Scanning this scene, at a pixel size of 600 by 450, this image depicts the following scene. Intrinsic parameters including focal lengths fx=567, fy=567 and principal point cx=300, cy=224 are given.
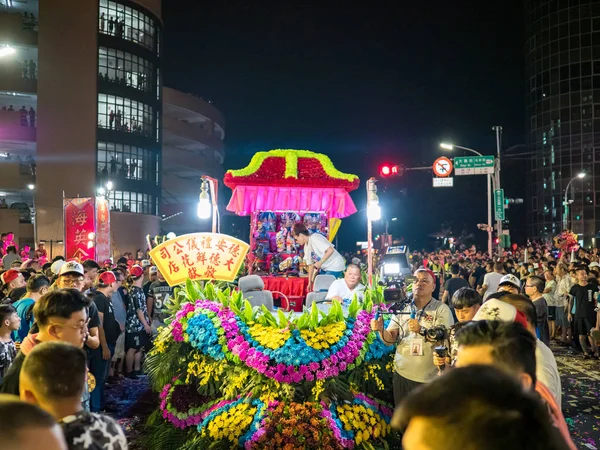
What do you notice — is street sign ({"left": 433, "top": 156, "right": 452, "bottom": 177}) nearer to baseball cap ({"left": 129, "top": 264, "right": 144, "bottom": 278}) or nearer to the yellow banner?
the yellow banner

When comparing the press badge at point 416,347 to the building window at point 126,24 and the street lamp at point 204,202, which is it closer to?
the street lamp at point 204,202

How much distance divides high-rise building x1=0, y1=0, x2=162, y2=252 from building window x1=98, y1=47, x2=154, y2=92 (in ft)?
0.25

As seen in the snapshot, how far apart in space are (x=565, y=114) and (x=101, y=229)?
4390 cm

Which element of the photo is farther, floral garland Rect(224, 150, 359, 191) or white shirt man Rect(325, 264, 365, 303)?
floral garland Rect(224, 150, 359, 191)

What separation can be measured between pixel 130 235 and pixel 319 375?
123 ft

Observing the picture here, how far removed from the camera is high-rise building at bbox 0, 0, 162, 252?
37.3m

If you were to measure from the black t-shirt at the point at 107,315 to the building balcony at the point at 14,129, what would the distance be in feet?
104

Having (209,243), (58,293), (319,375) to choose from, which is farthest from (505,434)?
(209,243)

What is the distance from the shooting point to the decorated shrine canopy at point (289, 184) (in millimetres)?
13766

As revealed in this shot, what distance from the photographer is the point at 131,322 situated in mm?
10297

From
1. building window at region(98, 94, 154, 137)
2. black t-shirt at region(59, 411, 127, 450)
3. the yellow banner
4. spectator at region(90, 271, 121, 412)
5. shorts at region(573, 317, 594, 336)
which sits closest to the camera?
black t-shirt at region(59, 411, 127, 450)

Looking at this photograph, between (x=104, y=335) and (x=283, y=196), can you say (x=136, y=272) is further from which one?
(x=283, y=196)

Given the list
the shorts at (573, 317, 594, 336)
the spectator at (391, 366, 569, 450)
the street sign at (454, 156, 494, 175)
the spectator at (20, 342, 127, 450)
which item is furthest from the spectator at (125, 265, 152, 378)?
the street sign at (454, 156, 494, 175)

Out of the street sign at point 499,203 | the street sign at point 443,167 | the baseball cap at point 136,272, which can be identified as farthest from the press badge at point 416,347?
the street sign at point 499,203
